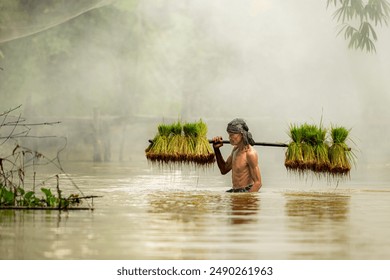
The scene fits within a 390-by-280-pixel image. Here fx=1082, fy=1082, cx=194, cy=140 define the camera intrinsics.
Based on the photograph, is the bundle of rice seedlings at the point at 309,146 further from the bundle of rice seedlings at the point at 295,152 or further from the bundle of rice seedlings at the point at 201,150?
the bundle of rice seedlings at the point at 201,150

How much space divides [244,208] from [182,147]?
274 cm

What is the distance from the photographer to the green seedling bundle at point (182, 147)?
1534 centimetres

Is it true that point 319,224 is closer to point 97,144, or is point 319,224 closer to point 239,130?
point 239,130

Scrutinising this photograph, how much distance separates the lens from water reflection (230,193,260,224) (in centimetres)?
1154

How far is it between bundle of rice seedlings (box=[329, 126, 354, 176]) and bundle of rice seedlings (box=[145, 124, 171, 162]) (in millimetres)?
2338

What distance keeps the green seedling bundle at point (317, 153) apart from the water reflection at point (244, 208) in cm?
91

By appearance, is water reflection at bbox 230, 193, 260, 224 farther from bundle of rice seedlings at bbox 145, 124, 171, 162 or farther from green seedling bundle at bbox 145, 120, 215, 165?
bundle of rice seedlings at bbox 145, 124, 171, 162

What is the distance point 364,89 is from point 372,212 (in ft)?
116

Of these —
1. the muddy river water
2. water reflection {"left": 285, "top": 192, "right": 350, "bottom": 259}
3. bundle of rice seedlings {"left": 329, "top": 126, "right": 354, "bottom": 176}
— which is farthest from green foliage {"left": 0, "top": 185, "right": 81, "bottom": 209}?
bundle of rice seedlings {"left": 329, "top": 126, "right": 354, "bottom": 176}

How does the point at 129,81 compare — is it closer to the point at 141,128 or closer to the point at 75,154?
the point at 141,128

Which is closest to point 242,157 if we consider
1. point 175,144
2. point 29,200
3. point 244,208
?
point 175,144

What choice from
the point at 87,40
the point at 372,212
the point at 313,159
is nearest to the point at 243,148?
the point at 313,159

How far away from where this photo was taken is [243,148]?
14.7 metres

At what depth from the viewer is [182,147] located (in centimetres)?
1537
